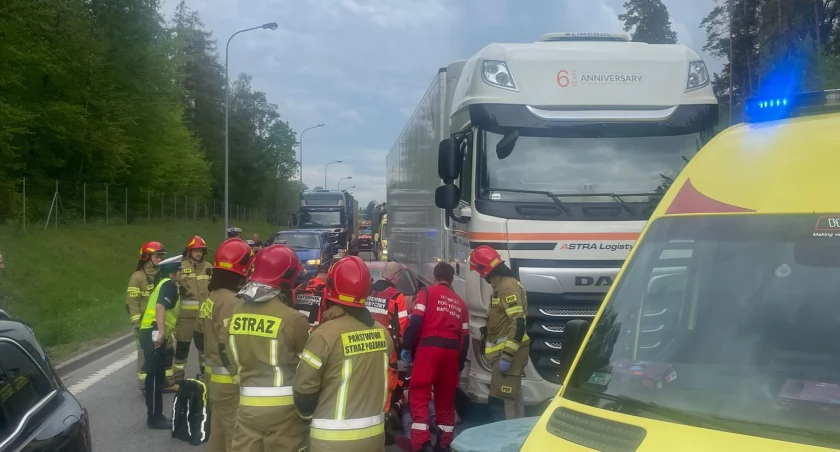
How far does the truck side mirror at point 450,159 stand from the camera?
7688mm

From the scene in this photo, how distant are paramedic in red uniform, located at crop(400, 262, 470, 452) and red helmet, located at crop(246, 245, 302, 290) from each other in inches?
95.2

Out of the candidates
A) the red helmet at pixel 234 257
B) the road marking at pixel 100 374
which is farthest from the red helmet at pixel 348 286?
the road marking at pixel 100 374

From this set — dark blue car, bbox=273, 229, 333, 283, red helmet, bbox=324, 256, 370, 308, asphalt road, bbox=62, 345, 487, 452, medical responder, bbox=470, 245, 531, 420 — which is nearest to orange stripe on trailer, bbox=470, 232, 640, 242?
medical responder, bbox=470, 245, 531, 420

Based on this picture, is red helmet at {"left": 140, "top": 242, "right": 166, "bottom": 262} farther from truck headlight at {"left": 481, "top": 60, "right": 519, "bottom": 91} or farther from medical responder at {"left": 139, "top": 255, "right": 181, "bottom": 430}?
truck headlight at {"left": 481, "top": 60, "right": 519, "bottom": 91}

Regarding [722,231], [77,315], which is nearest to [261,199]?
[77,315]

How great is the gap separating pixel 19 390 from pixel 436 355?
3837 mm

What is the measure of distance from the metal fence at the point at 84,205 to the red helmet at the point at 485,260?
22096 mm

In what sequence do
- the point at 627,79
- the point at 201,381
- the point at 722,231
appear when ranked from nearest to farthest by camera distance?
the point at 722,231
the point at 201,381
the point at 627,79

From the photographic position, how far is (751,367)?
112 inches

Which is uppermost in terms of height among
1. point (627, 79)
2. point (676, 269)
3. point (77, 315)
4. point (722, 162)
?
point (627, 79)

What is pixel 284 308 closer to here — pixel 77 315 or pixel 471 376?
pixel 471 376

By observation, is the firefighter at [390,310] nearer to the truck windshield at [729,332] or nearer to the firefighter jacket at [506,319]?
the firefighter jacket at [506,319]

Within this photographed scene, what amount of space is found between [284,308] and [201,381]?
2.79 metres

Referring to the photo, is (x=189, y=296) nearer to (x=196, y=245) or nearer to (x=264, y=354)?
(x=196, y=245)
